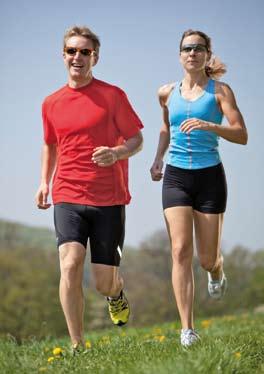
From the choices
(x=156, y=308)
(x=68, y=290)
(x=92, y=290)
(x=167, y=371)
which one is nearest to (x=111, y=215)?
(x=68, y=290)

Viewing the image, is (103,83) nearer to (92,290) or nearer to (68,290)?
(68,290)

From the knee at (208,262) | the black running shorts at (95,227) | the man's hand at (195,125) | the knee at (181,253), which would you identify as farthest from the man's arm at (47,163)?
the knee at (208,262)

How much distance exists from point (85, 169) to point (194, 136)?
911 mm

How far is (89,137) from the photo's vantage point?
5523 mm

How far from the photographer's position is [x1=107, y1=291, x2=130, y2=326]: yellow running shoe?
6.44m

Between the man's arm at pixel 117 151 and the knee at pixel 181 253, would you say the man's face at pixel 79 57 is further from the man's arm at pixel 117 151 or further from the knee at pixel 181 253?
the knee at pixel 181 253

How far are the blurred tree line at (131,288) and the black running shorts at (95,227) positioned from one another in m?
34.3

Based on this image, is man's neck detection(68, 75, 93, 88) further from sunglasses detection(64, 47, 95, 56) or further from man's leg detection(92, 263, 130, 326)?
man's leg detection(92, 263, 130, 326)

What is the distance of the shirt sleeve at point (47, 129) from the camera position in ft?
19.2

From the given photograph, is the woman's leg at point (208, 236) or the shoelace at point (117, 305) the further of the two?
the shoelace at point (117, 305)

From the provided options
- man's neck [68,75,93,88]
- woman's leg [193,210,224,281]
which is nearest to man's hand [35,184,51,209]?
man's neck [68,75,93,88]

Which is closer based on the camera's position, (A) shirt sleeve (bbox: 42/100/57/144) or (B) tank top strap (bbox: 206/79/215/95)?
(B) tank top strap (bbox: 206/79/215/95)

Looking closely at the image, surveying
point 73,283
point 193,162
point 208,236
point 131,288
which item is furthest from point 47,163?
point 131,288

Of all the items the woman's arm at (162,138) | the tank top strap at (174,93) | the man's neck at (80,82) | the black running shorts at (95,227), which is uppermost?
the man's neck at (80,82)
